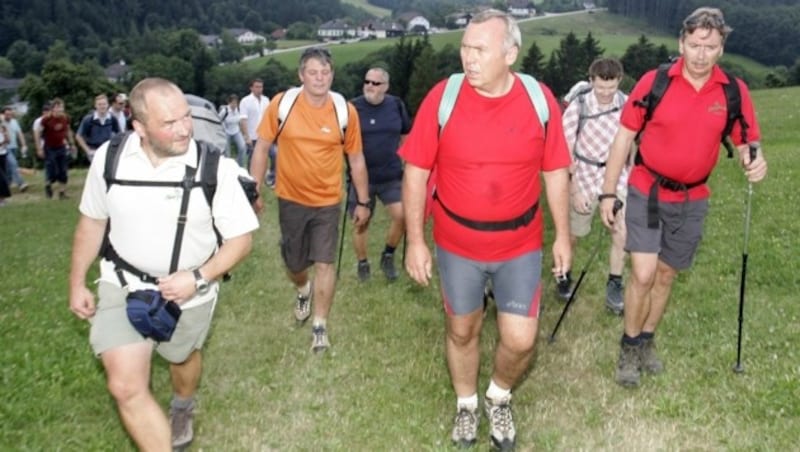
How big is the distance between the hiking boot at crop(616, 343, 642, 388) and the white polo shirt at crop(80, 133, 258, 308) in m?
3.46

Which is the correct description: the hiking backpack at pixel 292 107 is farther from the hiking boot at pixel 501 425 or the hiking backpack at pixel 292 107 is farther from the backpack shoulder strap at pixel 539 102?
the hiking boot at pixel 501 425

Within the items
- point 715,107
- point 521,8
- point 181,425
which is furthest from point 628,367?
point 521,8

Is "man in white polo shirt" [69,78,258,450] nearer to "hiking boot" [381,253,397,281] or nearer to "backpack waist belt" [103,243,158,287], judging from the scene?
"backpack waist belt" [103,243,158,287]

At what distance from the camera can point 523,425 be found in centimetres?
579

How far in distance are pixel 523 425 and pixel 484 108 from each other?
2530 millimetres

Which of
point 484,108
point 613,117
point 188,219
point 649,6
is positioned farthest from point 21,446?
point 649,6

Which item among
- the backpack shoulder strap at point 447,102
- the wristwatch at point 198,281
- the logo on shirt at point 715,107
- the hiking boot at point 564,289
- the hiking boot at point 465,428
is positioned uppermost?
the backpack shoulder strap at point 447,102

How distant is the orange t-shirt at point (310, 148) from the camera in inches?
283

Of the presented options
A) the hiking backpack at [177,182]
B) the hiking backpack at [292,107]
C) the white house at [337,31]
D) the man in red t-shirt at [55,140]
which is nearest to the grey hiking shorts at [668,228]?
the hiking backpack at [292,107]

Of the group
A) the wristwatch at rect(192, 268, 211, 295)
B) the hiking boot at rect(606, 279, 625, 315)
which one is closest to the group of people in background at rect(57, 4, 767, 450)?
the wristwatch at rect(192, 268, 211, 295)

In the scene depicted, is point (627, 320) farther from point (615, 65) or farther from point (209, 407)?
point (209, 407)

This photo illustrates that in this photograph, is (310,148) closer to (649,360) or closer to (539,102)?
(539,102)

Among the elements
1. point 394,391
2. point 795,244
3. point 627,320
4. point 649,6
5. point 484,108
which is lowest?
point 649,6

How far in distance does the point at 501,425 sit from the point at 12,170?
2028 centimetres
